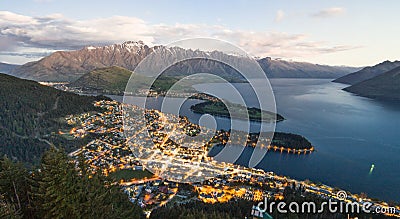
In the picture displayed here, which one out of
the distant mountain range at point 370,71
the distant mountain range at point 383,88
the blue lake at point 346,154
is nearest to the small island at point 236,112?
the blue lake at point 346,154

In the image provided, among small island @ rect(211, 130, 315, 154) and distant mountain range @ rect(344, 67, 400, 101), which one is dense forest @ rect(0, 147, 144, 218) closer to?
small island @ rect(211, 130, 315, 154)

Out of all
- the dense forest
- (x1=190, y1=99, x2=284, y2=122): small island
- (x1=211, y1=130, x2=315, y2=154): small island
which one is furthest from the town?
(x1=190, y1=99, x2=284, y2=122): small island

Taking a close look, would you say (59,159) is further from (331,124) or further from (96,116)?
(331,124)

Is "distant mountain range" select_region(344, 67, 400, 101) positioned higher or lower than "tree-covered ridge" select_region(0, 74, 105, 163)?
higher

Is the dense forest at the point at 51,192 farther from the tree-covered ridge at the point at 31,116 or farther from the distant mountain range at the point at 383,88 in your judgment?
the distant mountain range at the point at 383,88

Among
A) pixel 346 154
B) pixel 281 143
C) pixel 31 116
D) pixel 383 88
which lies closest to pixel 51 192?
pixel 31 116

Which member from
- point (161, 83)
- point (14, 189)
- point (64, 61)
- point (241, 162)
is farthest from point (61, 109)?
point (64, 61)

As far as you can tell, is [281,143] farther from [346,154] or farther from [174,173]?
Result: [174,173]
